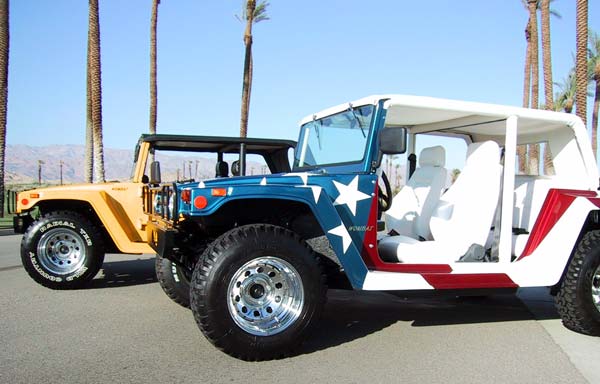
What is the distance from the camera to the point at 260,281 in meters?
3.93

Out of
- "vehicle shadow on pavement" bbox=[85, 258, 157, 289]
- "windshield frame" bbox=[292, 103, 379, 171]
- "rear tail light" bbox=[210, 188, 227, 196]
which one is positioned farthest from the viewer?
"vehicle shadow on pavement" bbox=[85, 258, 157, 289]

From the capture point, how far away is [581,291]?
476cm

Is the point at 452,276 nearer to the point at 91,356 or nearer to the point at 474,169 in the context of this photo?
the point at 474,169

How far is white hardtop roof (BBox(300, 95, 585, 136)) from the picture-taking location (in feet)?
14.7

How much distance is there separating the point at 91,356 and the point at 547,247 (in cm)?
407

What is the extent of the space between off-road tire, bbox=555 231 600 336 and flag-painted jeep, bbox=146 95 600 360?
10mm

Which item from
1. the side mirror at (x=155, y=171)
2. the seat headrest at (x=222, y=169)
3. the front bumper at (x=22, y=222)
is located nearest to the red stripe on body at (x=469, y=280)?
the side mirror at (x=155, y=171)

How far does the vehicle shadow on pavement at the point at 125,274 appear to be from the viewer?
23.0 ft

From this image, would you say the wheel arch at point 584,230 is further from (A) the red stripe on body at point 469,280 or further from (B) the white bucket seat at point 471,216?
(B) the white bucket seat at point 471,216

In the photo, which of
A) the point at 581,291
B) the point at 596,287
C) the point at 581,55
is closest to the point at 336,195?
the point at 581,291

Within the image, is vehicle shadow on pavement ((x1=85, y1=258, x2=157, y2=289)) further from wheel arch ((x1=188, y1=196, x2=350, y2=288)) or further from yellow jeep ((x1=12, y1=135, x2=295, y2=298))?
wheel arch ((x1=188, y1=196, x2=350, y2=288))

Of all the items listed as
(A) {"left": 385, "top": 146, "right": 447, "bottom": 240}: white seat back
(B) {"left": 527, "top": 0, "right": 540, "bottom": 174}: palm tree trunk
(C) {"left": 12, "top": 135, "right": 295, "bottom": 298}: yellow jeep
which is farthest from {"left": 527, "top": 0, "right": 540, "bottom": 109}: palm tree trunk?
(C) {"left": 12, "top": 135, "right": 295, "bottom": 298}: yellow jeep

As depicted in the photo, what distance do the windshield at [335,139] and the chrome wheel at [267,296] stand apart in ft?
4.11

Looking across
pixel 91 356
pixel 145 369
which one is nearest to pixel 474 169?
pixel 145 369
